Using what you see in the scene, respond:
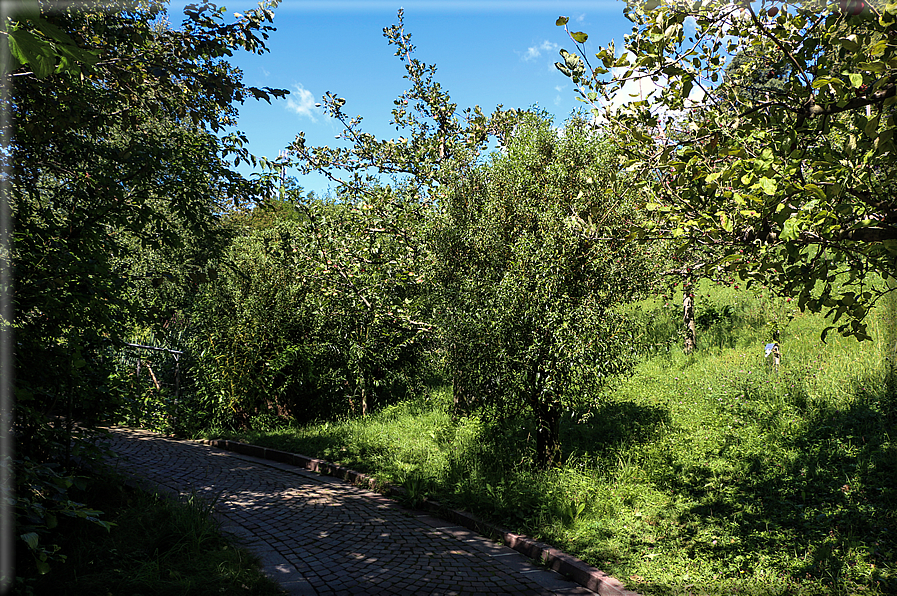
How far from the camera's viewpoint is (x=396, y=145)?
12812 millimetres

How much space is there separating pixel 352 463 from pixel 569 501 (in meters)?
4.24

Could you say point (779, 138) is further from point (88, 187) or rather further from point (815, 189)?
point (88, 187)

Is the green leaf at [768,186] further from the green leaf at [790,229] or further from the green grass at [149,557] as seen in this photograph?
the green grass at [149,557]

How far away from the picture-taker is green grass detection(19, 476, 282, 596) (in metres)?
4.30

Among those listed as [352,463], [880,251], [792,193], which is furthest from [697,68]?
[352,463]

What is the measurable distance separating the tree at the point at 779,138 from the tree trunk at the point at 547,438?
11.5 ft

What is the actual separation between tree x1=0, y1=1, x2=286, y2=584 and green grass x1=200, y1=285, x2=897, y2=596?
4.57 meters

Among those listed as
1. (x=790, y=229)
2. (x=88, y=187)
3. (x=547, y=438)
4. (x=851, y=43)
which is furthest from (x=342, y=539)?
(x=851, y=43)

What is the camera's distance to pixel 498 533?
6.23m

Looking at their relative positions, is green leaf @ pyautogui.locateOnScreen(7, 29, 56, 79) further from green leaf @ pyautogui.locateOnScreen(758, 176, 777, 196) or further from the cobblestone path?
the cobblestone path

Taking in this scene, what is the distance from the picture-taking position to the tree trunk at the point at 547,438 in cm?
770

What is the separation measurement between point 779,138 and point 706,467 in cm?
482

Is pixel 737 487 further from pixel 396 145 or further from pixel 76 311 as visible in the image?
pixel 396 145

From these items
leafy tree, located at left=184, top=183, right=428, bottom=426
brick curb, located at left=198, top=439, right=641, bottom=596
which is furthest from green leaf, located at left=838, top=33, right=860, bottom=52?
leafy tree, located at left=184, top=183, right=428, bottom=426
